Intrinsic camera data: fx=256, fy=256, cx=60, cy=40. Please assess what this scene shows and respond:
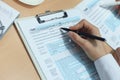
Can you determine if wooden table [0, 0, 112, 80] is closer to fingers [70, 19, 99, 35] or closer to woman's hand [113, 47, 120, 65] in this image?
fingers [70, 19, 99, 35]

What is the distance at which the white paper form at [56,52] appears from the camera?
794 mm

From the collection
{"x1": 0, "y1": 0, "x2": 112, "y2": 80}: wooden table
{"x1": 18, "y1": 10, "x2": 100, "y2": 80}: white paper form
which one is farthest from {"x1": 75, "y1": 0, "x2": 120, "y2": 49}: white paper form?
{"x1": 0, "y1": 0, "x2": 112, "y2": 80}: wooden table

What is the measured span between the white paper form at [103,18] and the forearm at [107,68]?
0.10 metres

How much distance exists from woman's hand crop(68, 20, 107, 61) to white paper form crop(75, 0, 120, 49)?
9cm

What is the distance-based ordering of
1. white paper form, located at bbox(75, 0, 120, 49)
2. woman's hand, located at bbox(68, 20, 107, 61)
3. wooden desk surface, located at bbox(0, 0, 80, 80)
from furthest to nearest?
white paper form, located at bbox(75, 0, 120, 49) < woman's hand, located at bbox(68, 20, 107, 61) < wooden desk surface, located at bbox(0, 0, 80, 80)

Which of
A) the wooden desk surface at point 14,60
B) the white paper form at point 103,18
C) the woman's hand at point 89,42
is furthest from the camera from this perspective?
the white paper form at point 103,18

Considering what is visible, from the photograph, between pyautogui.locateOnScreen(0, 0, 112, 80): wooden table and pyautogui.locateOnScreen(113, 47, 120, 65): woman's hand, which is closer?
pyautogui.locateOnScreen(0, 0, 112, 80): wooden table

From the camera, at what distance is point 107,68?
0.89 metres

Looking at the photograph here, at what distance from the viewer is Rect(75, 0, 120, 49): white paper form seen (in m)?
1.00

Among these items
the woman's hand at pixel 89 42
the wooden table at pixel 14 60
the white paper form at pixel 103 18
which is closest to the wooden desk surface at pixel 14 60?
the wooden table at pixel 14 60

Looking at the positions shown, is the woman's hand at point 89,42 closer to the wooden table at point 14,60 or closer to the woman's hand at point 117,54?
the woman's hand at point 117,54

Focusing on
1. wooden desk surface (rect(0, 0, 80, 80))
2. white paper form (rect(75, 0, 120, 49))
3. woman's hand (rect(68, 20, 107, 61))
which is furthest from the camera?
white paper form (rect(75, 0, 120, 49))

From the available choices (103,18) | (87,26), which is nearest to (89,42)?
(87,26)

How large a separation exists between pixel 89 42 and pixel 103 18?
0.63ft
